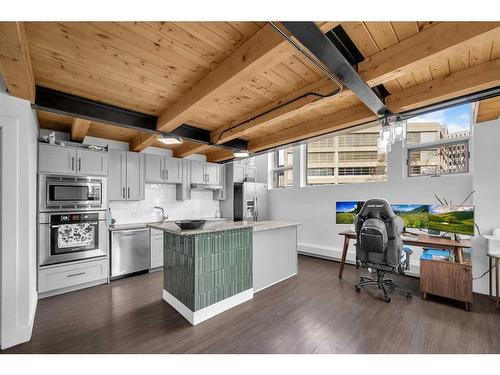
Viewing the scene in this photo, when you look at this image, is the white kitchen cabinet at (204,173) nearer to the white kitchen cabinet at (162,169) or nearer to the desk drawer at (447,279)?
the white kitchen cabinet at (162,169)

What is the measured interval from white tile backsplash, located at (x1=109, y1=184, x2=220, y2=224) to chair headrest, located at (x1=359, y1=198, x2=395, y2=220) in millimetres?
3925

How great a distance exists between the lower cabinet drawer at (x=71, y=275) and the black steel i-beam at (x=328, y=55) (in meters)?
4.23

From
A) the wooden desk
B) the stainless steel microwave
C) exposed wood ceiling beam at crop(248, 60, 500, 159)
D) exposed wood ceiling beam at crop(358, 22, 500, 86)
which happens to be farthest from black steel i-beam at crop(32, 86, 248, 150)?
the wooden desk

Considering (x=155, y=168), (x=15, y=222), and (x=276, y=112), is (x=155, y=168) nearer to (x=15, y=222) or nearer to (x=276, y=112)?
(x=15, y=222)

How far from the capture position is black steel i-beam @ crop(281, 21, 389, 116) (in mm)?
1431

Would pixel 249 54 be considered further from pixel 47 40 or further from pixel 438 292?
pixel 438 292

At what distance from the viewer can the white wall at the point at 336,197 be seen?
3.85 metres

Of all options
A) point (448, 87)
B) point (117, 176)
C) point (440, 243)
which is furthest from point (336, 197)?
point (117, 176)

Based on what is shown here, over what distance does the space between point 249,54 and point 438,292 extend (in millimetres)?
3784

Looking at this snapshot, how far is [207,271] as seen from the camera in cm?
272

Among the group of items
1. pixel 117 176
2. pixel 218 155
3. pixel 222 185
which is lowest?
pixel 222 185

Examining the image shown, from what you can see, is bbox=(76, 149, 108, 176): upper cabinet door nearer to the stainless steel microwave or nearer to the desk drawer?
the stainless steel microwave

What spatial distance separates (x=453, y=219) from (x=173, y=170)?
17.0 feet

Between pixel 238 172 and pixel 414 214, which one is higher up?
pixel 238 172
